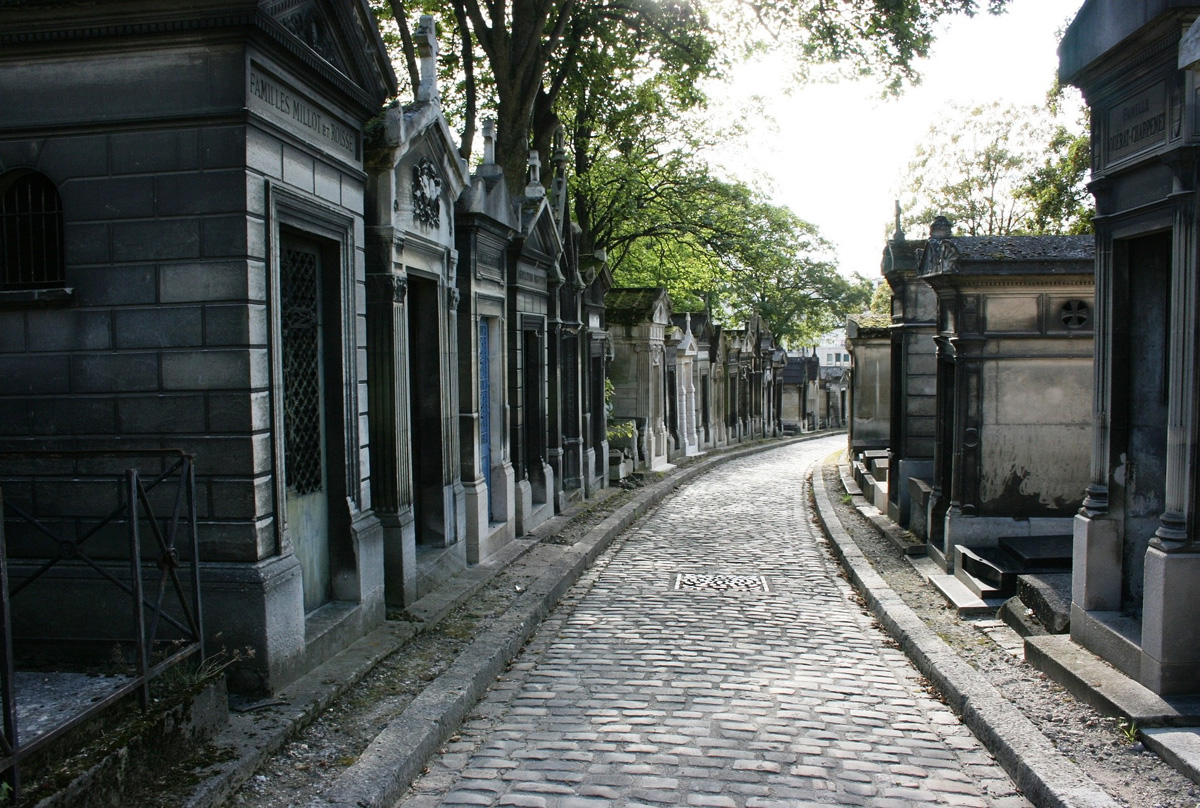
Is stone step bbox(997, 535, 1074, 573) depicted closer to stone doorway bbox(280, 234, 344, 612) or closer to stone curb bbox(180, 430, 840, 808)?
stone curb bbox(180, 430, 840, 808)

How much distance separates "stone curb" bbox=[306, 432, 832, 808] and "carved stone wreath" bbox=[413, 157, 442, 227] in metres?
3.49

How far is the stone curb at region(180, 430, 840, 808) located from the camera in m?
4.51

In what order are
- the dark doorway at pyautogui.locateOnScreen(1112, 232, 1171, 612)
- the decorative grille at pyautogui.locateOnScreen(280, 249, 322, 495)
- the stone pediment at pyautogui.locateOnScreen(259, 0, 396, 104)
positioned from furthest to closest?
the decorative grille at pyautogui.locateOnScreen(280, 249, 322, 495)
the dark doorway at pyautogui.locateOnScreen(1112, 232, 1171, 612)
the stone pediment at pyautogui.locateOnScreen(259, 0, 396, 104)

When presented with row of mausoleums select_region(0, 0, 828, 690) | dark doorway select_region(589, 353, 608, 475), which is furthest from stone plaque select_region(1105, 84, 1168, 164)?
dark doorway select_region(589, 353, 608, 475)

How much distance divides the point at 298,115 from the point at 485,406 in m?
5.48

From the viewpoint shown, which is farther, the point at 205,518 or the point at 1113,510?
the point at 1113,510

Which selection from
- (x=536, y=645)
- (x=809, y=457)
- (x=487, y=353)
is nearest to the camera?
(x=536, y=645)

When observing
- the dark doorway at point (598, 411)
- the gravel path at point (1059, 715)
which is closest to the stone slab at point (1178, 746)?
the gravel path at point (1059, 715)

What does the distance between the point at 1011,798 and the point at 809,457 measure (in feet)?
84.6

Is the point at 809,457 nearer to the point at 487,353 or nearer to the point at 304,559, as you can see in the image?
the point at 487,353

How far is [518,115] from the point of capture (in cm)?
1425

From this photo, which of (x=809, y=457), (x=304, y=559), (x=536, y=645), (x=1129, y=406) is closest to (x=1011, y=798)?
(x=1129, y=406)

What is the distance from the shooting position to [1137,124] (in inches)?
230

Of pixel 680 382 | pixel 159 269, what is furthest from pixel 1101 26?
pixel 680 382
